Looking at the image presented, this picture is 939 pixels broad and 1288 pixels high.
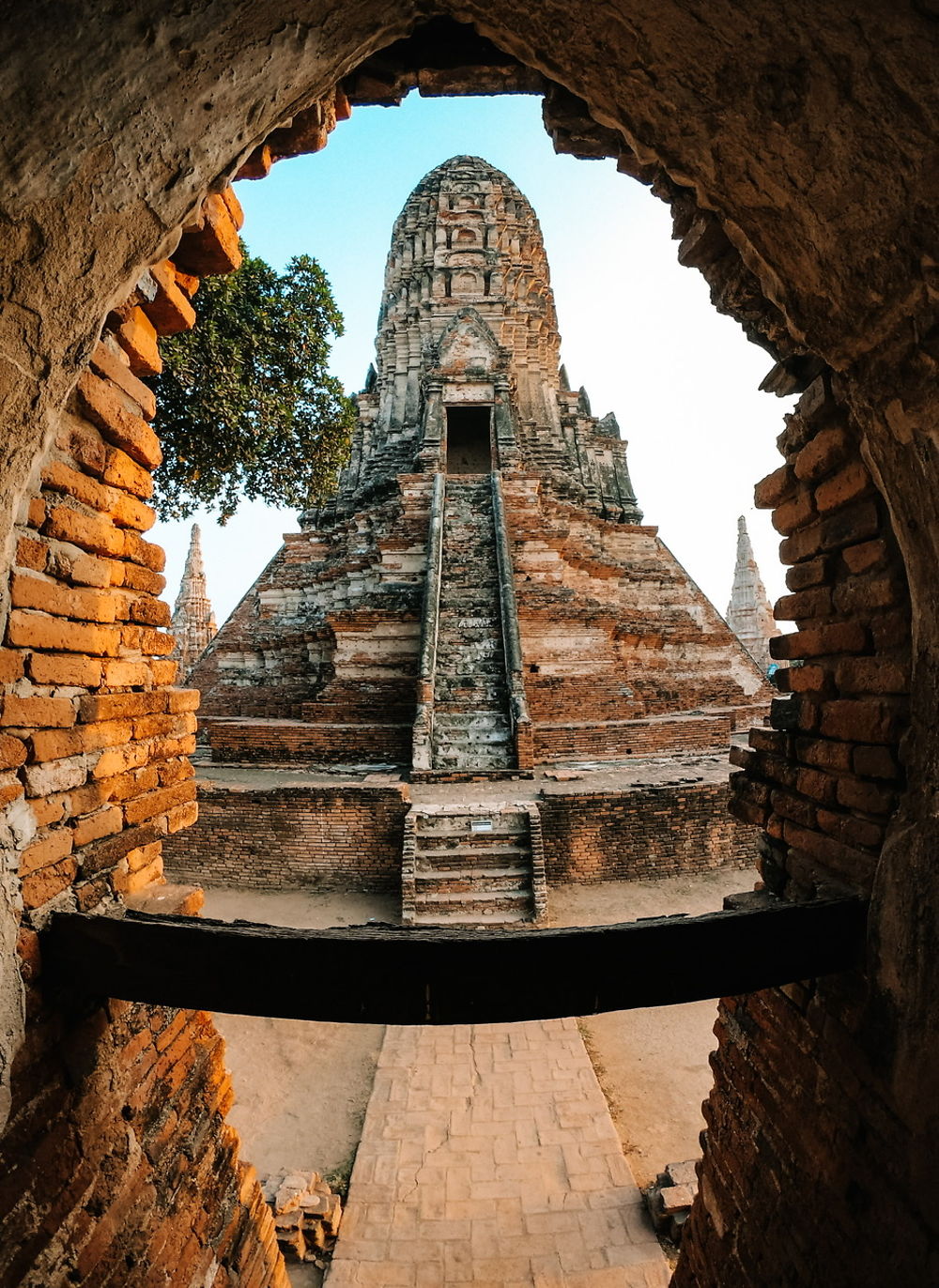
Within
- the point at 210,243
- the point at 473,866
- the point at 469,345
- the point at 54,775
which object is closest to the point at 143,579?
the point at 54,775

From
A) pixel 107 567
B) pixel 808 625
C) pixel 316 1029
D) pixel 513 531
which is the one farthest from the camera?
pixel 513 531

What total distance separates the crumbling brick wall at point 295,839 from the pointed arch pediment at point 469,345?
1681 centimetres

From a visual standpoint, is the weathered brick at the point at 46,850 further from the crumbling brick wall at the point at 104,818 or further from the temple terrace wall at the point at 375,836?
the temple terrace wall at the point at 375,836

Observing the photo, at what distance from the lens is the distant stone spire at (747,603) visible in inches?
1211

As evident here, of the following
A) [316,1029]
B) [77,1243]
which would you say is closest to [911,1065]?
[77,1243]

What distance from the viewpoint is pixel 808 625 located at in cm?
239

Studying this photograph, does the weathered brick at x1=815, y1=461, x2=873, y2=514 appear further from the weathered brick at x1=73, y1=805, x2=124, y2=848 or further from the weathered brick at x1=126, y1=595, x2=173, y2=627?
the weathered brick at x1=73, y1=805, x2=124, y2=848

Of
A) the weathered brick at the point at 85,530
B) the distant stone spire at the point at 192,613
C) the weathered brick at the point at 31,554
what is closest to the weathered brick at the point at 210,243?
the weathered brick at the point at 85,530

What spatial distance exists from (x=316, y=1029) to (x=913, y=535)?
6472 millimetres

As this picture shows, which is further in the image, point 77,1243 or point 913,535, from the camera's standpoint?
point 77,1243

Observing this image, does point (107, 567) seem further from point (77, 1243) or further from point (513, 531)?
point (513, 531)

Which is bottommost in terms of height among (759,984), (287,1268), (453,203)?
(287,1268)

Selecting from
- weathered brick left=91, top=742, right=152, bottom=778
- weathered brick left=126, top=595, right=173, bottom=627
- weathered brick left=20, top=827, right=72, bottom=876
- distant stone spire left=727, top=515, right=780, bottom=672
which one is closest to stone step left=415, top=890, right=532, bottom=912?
weathered brick left=91, top=742, right=152, bottom=778

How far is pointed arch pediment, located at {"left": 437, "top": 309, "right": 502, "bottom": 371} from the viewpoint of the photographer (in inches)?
813
